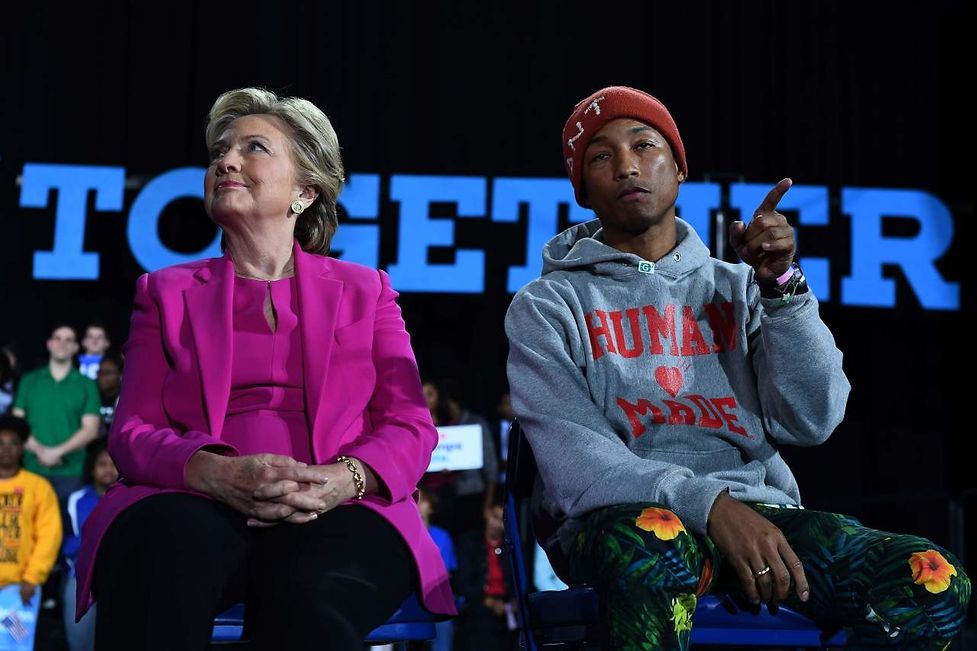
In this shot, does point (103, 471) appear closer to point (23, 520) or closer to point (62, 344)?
point (23, 520)

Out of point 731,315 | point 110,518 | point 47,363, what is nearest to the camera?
point 110,518

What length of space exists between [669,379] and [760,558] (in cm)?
41

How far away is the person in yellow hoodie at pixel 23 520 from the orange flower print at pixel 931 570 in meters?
3.95

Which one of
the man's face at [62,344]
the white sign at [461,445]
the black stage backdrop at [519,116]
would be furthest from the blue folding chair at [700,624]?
the black stage backdrop at [519,116]

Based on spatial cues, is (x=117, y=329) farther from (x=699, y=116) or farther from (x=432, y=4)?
(x=699, y=116)

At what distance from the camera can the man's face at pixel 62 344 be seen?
6.55 m

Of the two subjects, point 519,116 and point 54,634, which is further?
point 519,116

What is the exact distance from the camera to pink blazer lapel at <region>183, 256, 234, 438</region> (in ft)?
6.40

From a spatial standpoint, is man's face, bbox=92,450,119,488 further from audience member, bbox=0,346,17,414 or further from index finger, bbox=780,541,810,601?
index finger, bbox=780,541,810,601

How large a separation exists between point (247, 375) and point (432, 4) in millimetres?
6077

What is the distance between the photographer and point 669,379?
2.04 m

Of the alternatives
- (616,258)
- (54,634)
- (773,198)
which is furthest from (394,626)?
(54,634)

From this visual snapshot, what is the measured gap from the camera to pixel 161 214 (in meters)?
7.61

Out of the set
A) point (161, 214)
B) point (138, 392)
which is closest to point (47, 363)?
point (161, 214)
